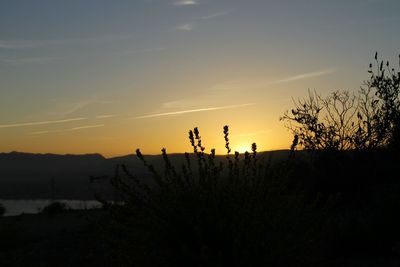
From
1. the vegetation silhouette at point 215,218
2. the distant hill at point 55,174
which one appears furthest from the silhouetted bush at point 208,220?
the distant hill at point 55,174

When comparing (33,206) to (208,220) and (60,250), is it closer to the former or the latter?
(60,250)

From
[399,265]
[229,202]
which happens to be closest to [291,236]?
[229,202]

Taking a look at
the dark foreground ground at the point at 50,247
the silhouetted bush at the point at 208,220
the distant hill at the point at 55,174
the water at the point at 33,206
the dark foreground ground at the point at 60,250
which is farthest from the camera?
the distant hill at the point at 55,174

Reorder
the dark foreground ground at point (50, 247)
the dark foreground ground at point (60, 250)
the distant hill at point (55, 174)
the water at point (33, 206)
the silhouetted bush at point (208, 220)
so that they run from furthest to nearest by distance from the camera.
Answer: the distant hill at point (55, 174), the water at point (33, 206), the dark foreground ground at point (50, 247), the dark foreground ground at point (60, 250), the silhouetted bush at point (208, 220)

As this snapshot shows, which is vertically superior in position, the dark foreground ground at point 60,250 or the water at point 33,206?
the dark foreground ground at point 60,250

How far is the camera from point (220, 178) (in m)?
6.02

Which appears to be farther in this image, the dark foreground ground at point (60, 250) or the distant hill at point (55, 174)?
the distant hill at point (55, 174)

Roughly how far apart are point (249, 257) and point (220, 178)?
1.13 m

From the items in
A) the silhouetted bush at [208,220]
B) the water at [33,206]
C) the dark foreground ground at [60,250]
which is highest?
the silhouetted bush at [208,220]

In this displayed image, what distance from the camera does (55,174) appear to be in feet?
438

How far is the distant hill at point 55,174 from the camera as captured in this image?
8569 cm

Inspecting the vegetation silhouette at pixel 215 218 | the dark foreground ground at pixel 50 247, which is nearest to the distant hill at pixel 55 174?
the dark foreground ground at pixel 50 247

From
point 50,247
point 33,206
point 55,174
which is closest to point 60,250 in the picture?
point 50,247

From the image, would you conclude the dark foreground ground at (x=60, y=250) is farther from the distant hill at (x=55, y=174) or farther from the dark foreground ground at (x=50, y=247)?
the distant hill at (x=55, y=174)
